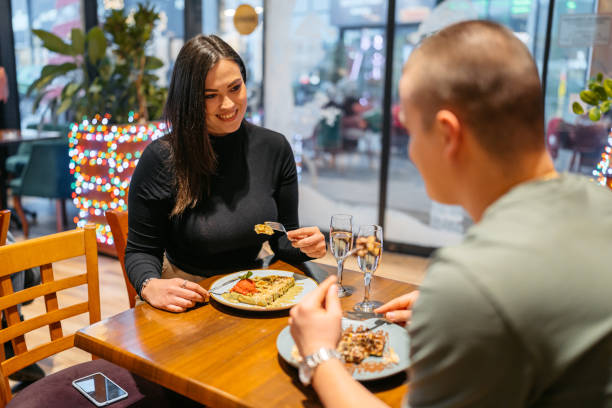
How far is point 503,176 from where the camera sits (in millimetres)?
743

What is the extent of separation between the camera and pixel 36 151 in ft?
15.3

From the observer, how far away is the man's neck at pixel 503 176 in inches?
29.1

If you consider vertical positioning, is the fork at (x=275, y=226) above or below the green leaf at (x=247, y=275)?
above

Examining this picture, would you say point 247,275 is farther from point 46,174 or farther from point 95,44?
point 46,174

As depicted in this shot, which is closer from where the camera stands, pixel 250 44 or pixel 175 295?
pixel 175 295

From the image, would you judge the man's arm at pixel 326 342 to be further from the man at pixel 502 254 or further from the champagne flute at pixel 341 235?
the champagne flute at pixel 341 235

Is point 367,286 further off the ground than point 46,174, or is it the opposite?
point 367,286

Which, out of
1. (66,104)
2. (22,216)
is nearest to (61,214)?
(22,216)

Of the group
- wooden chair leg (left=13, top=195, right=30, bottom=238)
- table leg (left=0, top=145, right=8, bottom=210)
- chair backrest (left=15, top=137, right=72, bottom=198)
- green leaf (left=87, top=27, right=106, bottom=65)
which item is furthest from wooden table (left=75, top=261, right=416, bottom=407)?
table leg (left=0, top=145, right=8, bottom=210)

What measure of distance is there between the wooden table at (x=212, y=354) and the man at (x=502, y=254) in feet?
0.69

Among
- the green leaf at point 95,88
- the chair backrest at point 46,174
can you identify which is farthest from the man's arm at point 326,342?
the chair backrest at point 46,174

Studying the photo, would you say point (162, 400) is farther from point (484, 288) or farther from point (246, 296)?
point (484, 288)

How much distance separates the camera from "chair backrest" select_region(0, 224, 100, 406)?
1.38m

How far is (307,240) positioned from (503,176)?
0.89 m
